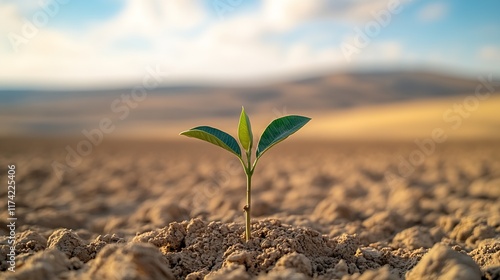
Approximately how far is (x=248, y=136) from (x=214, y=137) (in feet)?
0.64

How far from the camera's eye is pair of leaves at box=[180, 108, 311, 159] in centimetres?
231

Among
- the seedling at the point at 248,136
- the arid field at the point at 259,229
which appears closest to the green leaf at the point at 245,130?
the seedling at the point at 248,136

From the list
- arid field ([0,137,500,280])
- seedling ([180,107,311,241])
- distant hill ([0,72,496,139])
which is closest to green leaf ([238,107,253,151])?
seedling ([180,107,311,241])

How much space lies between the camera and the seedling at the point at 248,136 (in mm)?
2316

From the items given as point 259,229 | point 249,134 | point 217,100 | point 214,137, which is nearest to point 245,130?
point 249,134

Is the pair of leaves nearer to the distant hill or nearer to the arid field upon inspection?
the arid field

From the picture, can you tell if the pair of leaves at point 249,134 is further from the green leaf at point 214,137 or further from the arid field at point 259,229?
the arid field at point 259,229

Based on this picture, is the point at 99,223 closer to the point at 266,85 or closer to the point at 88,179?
the point at 88,179

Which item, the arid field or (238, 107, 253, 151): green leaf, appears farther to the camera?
(238, 107, 253, 151): green leaf

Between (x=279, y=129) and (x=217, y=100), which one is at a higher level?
(x=217, y=100)

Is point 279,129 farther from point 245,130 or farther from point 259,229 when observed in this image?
point 259,229

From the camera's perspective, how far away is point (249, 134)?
2338 mm

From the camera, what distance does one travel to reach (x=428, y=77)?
192ft

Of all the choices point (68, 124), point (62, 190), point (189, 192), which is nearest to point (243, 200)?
point (189, 192)
